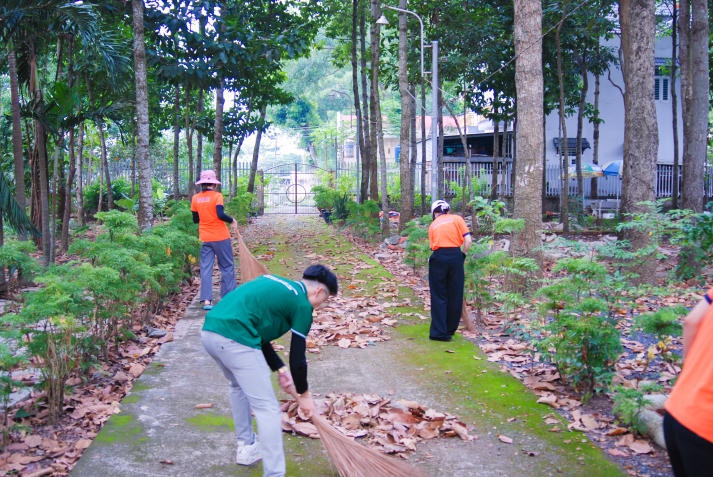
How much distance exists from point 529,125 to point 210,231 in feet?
15.2

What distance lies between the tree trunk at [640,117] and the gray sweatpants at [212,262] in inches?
248

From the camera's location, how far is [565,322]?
550cm

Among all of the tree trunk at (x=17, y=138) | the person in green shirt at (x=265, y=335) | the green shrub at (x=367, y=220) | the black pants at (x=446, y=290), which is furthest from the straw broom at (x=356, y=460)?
the green shrub at (x=367, y=220)

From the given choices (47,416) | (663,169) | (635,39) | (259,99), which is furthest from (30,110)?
(663,169)

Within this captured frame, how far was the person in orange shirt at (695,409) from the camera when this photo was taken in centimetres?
233

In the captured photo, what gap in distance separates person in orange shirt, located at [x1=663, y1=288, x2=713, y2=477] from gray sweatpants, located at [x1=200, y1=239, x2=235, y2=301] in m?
7.30

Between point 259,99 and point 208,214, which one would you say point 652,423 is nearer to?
point 208,214

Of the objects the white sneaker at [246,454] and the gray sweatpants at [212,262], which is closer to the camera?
the white sneaker at [246,454]

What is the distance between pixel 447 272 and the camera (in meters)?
7.89

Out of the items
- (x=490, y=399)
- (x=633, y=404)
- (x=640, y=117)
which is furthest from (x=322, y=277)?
(x=640, y=117)

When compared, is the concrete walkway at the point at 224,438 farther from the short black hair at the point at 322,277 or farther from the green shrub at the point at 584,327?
the short black hair at the point at 322,277

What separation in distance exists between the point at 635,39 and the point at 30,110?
9995 mm

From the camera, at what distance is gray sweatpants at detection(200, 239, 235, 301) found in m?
9.21

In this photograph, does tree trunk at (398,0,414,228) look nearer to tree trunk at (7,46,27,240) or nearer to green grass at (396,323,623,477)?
tree trunk at (7,46,27,240)
